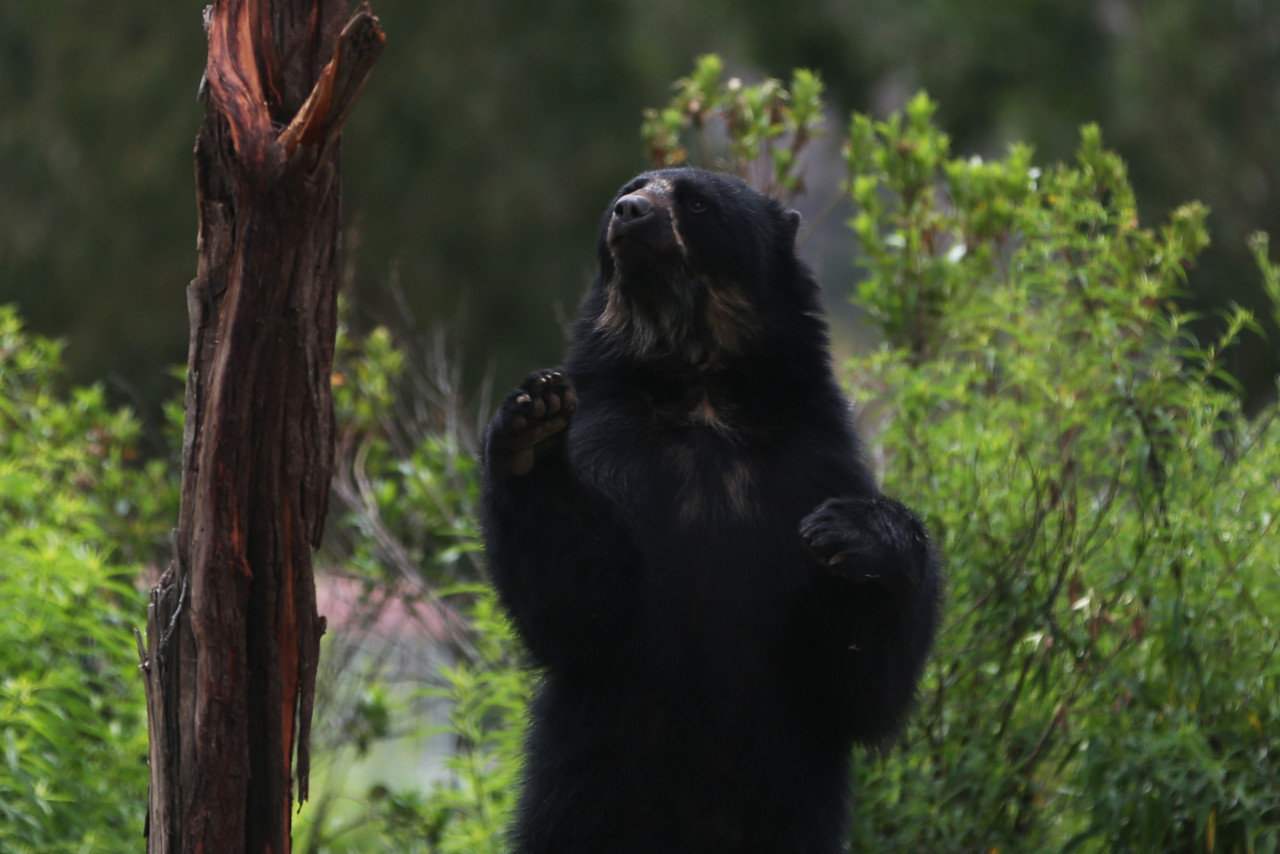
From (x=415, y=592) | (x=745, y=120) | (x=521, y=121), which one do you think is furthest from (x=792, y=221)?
(x=521, y=121)

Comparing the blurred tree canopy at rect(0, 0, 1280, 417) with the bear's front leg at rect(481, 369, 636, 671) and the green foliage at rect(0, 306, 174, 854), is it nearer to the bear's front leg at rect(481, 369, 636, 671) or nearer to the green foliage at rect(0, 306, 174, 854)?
the green foliage at rect(0, 306, 174, 854)

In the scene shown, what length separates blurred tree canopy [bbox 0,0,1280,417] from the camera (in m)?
9.35

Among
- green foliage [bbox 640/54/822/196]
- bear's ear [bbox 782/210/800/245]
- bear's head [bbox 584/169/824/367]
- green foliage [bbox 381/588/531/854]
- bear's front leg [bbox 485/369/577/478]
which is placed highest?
green foliage [bbox 640/54/822/196]

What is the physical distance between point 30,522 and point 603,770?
3.09 meters

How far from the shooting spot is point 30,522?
5262 mm

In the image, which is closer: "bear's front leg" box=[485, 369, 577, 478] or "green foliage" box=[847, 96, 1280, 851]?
"bear's front leg" box=[485, 369, 577, 478]

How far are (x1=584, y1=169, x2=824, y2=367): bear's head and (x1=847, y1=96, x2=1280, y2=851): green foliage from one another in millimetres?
1094

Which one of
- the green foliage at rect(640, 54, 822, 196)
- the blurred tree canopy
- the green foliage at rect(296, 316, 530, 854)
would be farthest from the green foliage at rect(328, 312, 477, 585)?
the blurred tree canopy

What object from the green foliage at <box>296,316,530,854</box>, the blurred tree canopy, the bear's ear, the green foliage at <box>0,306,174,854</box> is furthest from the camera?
the blurred tree canopy

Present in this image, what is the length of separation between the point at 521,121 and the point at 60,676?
31.7 feet

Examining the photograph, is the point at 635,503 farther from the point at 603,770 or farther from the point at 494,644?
the point at 494,644

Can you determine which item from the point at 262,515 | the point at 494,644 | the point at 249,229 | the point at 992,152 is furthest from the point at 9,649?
the point at 992,152

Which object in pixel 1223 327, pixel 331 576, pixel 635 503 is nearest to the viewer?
pixel 635 503

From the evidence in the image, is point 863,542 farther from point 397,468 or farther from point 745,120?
point 397,468
